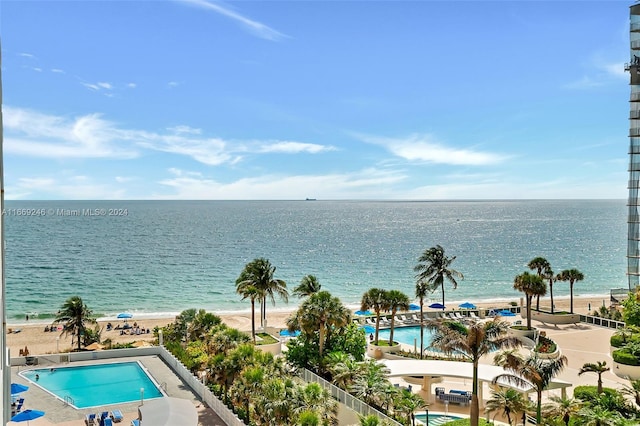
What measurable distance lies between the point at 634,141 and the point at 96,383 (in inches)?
1927

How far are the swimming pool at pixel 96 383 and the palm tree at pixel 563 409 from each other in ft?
57.0

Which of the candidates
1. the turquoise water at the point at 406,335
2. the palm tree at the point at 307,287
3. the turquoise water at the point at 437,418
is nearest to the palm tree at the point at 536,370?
the turquoise water at the point at 437,418

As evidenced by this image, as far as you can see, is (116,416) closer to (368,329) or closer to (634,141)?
(368,329)

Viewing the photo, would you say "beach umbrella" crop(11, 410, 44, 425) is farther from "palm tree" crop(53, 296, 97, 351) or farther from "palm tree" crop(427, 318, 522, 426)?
"palm tree" crop(427, 318, 522, 426)

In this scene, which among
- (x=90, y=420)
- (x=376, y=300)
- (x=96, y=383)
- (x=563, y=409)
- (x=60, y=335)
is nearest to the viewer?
(x=563, y=409)

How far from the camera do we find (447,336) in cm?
1859

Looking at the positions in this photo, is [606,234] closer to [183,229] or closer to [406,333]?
[183,229]

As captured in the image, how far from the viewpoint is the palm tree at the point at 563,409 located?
18.0 metres

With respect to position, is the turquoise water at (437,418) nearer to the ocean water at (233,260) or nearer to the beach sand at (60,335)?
the beach sand at (60,335)

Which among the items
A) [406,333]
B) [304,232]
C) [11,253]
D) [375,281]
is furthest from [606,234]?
[11,253]

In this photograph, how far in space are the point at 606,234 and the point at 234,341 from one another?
17107cm

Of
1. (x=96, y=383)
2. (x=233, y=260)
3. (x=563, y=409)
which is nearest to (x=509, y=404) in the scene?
(x=563, y=409)

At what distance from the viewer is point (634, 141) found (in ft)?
156

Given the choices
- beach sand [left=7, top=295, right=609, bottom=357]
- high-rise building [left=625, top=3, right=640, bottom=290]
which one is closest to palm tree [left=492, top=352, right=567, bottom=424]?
beach sand [left=7, top=295, right=609, bottom=357]
